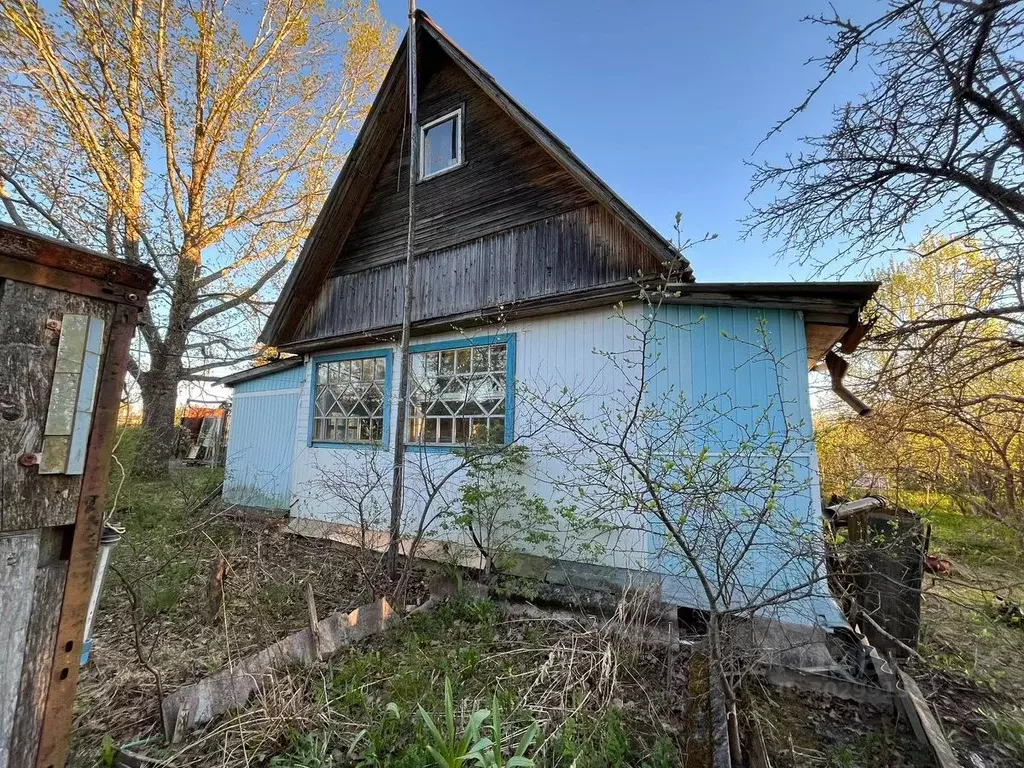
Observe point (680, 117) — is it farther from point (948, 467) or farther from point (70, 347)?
point (70, 347)

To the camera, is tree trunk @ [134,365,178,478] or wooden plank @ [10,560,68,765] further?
tree trunk @ [134,365,178,478]

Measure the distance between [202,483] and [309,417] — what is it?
4.12 metres

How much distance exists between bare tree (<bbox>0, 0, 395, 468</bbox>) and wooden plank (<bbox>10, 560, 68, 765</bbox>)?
11.8 meters

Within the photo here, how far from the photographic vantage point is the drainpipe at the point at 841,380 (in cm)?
604

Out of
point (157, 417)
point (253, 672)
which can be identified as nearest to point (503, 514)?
point (253, 672)

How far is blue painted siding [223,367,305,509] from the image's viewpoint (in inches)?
329

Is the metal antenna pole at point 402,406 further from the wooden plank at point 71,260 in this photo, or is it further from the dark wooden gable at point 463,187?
the wooden plank at point 71,260

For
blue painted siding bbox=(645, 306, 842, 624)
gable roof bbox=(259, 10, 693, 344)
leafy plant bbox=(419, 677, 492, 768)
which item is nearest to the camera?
leafy plant bbox=(419, 677, 492, 768)

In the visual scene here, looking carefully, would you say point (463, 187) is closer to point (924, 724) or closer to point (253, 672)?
point (253, 672)

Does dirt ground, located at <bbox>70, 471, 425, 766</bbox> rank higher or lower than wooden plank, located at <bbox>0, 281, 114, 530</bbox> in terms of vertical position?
lower

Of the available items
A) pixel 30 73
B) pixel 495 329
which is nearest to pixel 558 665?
pixel 495 329

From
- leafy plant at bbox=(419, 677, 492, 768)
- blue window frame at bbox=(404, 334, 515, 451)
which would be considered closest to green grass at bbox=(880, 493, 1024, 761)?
leafy plant at bbox=(419, 677, 492, 768)

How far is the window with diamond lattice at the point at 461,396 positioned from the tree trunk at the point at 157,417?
8.41 m

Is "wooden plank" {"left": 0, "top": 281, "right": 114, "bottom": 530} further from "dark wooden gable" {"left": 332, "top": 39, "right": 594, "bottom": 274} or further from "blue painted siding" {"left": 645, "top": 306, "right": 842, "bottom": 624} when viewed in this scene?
"dark wooden gable" {"left": 332, "top": 39, "right": 594, "bottom": 274}
